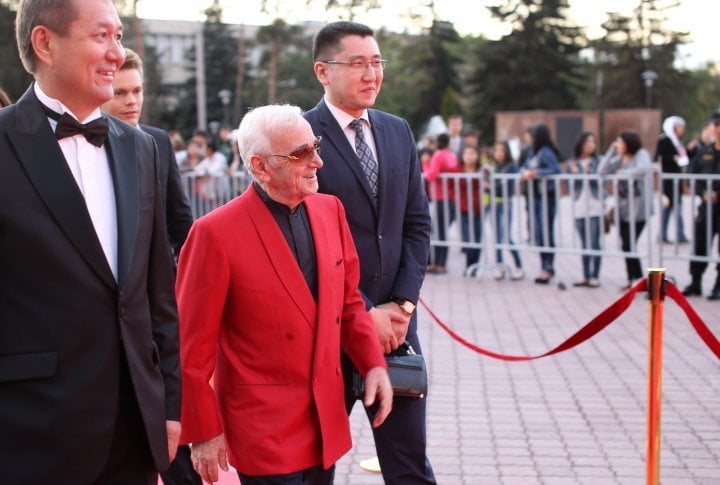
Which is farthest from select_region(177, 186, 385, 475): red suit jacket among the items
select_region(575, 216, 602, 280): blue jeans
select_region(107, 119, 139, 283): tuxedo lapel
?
select_region(575, 216, 602, 280): blue jeans

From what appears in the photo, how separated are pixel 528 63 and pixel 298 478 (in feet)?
178

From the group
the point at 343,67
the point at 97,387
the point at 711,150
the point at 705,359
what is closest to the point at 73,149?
the point at 97,387

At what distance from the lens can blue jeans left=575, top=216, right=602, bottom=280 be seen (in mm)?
11523

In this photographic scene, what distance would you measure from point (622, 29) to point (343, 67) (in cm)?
6187

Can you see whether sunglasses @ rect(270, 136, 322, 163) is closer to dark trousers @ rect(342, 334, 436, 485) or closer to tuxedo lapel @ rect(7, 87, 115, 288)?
tuxedo lapel @ rect(7, 87, 115, 288)

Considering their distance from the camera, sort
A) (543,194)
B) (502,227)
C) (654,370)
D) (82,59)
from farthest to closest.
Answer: (502,227) < (543,194) < (654,370) < (82,59)

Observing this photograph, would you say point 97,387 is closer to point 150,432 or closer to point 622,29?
point 150,432

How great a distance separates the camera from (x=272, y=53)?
48.1 metres

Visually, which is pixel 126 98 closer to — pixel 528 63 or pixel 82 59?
pixel 82 59

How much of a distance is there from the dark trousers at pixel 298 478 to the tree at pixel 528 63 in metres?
53.5

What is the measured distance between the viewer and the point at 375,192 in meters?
3.90

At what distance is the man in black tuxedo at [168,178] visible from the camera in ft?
12.8

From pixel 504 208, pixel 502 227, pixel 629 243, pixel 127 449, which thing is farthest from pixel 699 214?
pixel 127 449

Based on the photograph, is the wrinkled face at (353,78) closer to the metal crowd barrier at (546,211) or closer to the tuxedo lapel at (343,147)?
the tuxedo lapel at (343,147)
